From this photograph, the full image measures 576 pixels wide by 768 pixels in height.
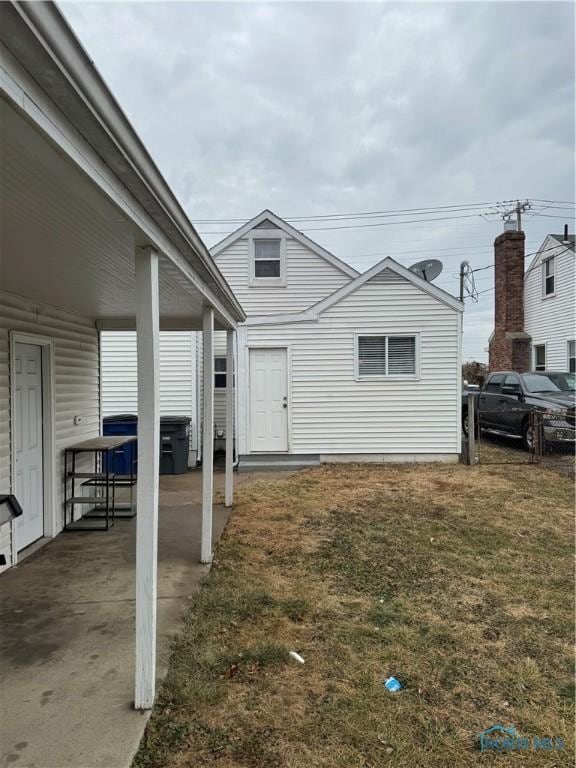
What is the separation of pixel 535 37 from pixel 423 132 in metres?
5.97

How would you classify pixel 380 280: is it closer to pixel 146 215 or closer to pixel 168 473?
pixel 168 473

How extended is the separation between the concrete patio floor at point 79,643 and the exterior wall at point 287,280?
22.7ft

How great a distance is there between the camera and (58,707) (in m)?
2.46

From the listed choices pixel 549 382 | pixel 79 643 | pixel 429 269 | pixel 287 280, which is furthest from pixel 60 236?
pixel 549 382

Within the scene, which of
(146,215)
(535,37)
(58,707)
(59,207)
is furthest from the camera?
(535,37)

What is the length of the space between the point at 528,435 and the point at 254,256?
23.8ft

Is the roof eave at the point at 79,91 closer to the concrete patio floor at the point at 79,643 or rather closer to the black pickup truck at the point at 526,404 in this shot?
the concrete patio floor at the point at 79,643

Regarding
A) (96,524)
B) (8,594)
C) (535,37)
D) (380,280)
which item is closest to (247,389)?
(380,280)

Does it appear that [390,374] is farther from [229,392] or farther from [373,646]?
[373,646]

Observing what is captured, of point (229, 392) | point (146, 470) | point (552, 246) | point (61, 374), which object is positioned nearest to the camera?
point (146, 470)

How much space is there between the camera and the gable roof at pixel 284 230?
11352 millimetres

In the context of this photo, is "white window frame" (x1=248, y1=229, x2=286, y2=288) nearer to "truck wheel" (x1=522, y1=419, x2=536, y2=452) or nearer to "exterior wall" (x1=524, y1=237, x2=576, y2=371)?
"truck wheel" (x1=522, y1=419, x2=536, y2=452)

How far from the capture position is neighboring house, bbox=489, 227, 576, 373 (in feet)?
50.0

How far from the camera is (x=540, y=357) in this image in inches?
666
